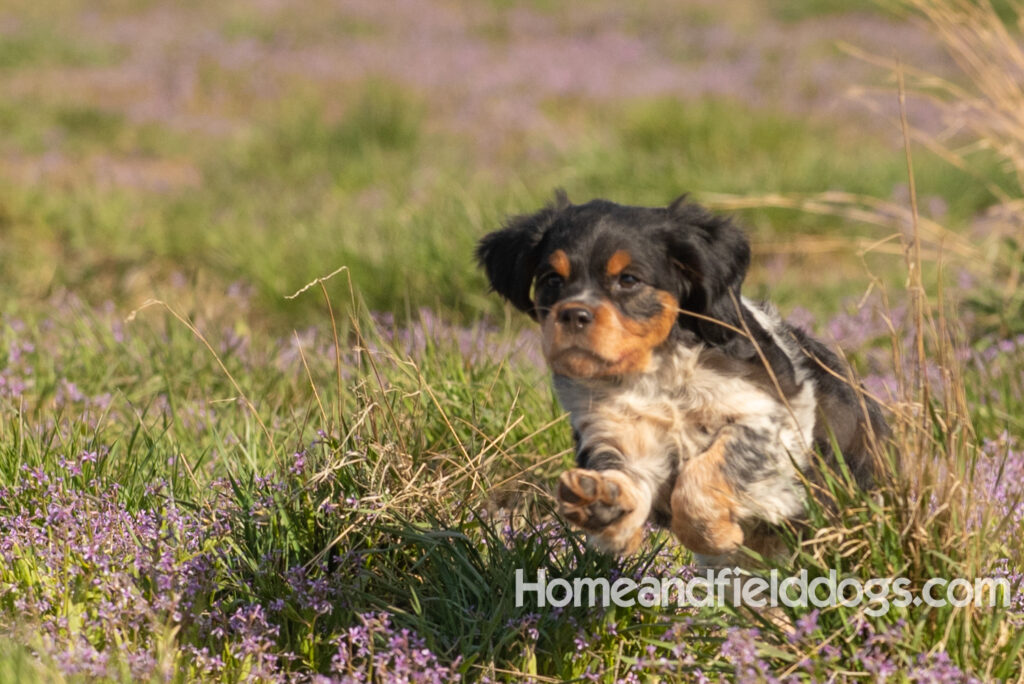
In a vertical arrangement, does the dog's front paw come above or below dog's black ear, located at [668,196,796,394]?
below

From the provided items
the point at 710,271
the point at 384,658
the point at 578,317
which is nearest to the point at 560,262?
the point at 578,317

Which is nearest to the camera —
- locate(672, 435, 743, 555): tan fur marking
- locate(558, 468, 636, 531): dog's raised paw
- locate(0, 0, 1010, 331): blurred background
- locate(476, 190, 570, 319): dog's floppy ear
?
locate(558, 468, 636, 531): dog's raised paw

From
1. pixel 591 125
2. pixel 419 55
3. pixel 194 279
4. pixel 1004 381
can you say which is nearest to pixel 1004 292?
pixel 1004 381

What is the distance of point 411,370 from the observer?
4.07 meters

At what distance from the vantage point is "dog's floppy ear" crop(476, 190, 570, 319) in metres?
3.47

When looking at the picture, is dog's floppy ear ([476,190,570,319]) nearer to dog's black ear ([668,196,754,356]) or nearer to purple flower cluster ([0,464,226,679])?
dog's black ear ([668,196,754,356])

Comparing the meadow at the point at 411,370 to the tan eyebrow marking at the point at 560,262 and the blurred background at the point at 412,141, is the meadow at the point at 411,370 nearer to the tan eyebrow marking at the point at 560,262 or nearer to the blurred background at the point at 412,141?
the blurred background at the point at 412,141

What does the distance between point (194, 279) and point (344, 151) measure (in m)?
4.08

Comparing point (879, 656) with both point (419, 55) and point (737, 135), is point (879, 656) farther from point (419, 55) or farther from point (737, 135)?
point (419, 55)

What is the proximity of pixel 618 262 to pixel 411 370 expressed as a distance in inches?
A: 46.6

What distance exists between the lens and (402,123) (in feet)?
34.0

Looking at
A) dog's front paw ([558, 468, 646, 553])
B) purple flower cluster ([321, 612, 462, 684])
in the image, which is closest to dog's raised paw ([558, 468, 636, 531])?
dog's front paw ([558, 468, 646, 553])

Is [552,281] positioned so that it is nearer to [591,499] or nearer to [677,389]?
→ [677,389]

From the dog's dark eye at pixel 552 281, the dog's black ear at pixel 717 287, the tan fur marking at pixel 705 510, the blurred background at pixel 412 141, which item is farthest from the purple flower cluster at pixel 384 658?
the blurred background at pixel 412 141
